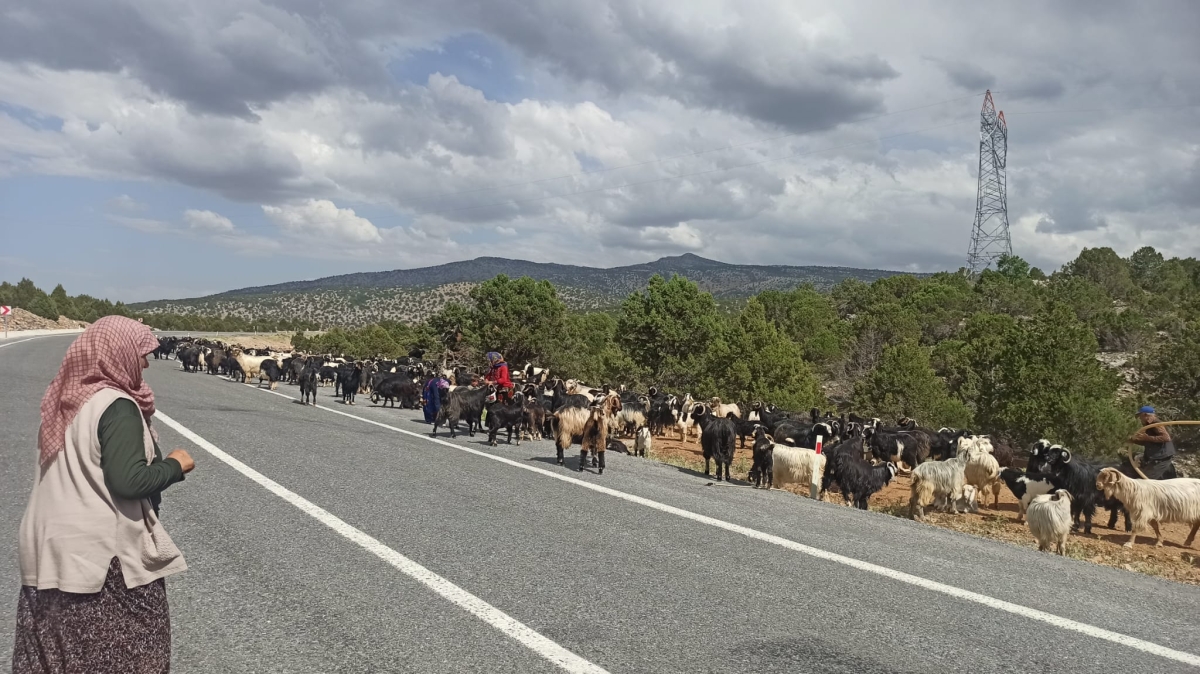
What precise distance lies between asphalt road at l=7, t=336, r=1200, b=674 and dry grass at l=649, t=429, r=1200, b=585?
340cm

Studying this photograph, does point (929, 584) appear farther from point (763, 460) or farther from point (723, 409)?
point (723, 409)

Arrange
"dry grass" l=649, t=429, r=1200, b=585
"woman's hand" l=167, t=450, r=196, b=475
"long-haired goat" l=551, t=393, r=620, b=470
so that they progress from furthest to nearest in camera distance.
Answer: "long-haired goat" l=551, t=393, r=620, b=470 < "dry grass" l=649, t=429, r=1200, b=585 < "woman's hand" l=167, t=450, r=196, b=475

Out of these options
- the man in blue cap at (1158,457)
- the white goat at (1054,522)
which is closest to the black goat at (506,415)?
the white goat at (1054,522)

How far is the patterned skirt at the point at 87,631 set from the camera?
2795mm

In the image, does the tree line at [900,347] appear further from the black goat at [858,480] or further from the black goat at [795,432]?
the black goat at [858,480]

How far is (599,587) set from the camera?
540 centimetres

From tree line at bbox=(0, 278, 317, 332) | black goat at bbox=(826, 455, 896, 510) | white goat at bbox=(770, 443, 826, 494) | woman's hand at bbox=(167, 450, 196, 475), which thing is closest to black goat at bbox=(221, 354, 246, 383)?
white goat at bbox=(770, 443, 826, 494)

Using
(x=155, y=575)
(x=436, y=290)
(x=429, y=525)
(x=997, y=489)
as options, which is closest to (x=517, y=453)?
(x=429, y=525)

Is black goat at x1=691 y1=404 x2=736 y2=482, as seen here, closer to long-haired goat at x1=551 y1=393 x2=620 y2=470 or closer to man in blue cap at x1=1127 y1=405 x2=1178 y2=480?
long-haired goat at x1=551 y1=393 x2=620 y2=470

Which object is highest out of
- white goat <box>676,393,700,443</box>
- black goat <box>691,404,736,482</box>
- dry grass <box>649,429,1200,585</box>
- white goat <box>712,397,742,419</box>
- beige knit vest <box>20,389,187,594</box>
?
beige knit vest <box>20,389,187,594</box>

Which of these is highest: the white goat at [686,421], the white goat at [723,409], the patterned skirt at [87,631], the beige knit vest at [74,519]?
the beige knit vest at [74,519]

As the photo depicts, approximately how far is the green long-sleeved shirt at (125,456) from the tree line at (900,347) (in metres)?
28.6

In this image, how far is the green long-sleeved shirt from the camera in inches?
110

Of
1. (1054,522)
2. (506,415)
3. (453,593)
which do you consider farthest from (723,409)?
(453,593)
